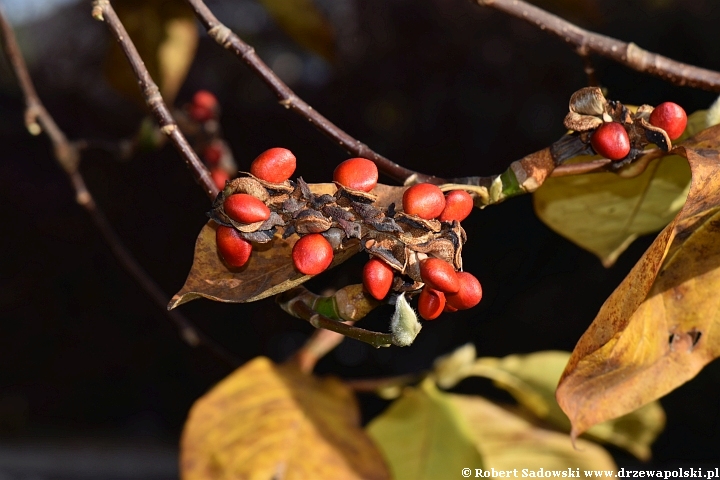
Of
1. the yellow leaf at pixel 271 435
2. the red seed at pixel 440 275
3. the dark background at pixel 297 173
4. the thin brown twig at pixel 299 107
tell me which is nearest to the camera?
the red seed at pixel 440 275

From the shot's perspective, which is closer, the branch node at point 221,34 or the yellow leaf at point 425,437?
the branch node at point 221,34

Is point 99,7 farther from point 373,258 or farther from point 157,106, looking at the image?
point 373,258

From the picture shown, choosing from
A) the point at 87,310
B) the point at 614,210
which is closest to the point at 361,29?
the point at 87,310

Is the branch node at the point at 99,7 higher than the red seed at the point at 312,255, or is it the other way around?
the branch node at the point at 99,7

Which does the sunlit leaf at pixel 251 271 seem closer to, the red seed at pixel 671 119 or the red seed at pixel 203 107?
the red seed at pixel 671 119

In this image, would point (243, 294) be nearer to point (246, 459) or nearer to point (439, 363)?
point (246, 459)

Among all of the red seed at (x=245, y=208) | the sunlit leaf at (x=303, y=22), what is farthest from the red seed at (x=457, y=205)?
the sunlit leaf at (x=303, y=22)
